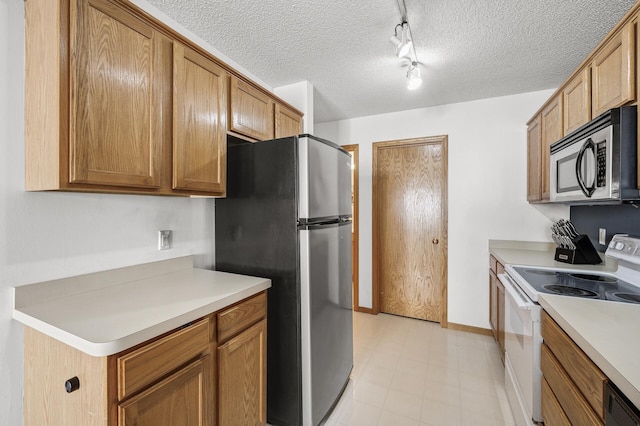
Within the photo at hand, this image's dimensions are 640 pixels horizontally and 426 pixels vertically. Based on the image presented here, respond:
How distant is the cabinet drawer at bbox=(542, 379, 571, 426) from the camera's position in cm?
110

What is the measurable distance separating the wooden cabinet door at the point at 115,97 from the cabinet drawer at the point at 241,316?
710 millimetres

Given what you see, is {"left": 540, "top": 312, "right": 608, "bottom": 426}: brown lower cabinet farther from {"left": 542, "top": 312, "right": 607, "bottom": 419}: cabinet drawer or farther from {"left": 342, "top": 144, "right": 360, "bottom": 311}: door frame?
{"left": 342, "top": 144, "right": 360, "bottom": 311}: door frame

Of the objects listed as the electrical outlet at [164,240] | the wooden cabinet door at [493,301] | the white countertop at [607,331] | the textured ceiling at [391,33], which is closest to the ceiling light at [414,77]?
the textured ceiling at [391,33]

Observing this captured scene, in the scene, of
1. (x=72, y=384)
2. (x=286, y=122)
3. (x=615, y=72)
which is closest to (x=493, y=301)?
(x=615, y=72)

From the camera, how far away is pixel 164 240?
1.69 meters

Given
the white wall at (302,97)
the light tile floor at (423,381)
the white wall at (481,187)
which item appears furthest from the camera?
the white wall at (481,187)

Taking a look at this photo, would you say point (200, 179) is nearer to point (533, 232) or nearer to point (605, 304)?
point (605, 304)

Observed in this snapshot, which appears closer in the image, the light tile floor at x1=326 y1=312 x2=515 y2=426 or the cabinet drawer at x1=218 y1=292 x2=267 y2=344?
the cabinet drawer at x1=218 y1=292 x2=267 y2=344

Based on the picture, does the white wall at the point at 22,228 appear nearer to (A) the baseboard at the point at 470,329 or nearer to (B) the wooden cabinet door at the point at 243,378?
(B) the wooden cabinet door at the point at 243,378

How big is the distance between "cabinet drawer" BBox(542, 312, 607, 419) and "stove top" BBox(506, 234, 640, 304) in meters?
0.21

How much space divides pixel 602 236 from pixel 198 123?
295 centimetres

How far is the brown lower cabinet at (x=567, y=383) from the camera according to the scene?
880mm

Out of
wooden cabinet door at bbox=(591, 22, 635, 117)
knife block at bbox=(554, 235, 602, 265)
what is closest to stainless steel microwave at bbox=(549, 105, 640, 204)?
wooden cabinet door at bbox=(591, 22, 635, 117)

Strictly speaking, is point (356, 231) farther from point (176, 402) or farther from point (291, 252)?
point (176, 402)
